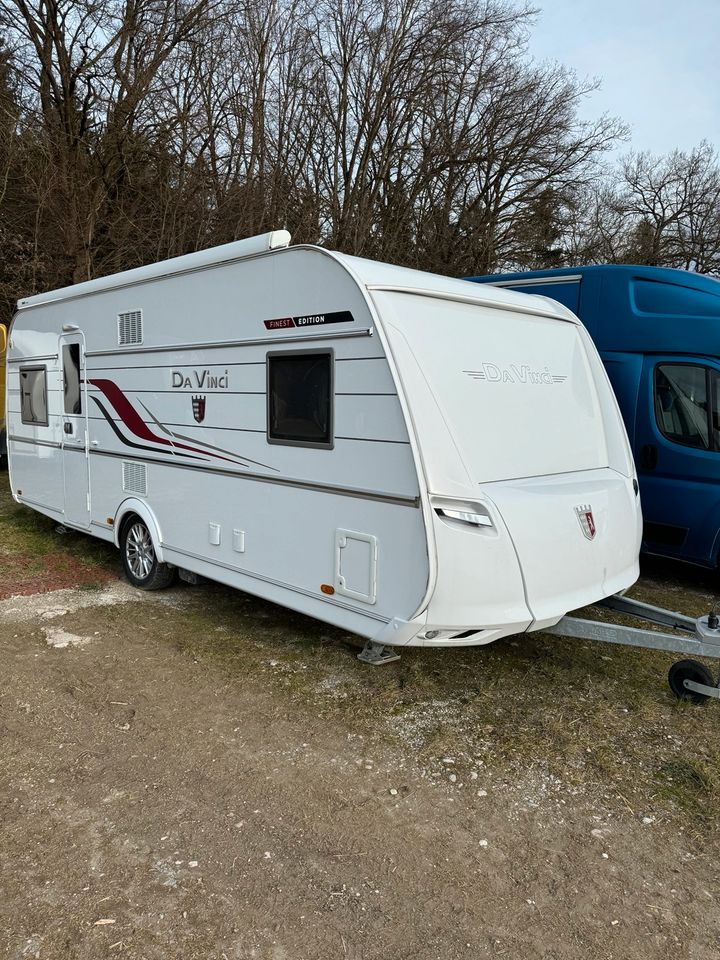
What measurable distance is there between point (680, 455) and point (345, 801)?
4.56 meters

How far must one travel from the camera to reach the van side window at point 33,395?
25.1ft

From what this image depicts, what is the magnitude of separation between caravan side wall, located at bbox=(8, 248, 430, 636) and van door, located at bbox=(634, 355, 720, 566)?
3.66 meters

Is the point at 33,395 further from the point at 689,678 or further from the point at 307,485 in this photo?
the point at 689,678

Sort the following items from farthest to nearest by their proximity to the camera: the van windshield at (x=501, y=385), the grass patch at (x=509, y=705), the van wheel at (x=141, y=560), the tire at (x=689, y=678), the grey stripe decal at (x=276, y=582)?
the van wheel at (x=141, y=560) → the tire at (x=689, y=678) → the grey stripe decal at (x=276, y=582) → the van windshield at (x=501, y=385) → the grass patch at (x=509, y=705)

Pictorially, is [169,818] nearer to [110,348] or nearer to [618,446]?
[618,446]

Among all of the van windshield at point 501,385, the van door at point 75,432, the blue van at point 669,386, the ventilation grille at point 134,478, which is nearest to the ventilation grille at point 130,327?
the van door at point 75,432

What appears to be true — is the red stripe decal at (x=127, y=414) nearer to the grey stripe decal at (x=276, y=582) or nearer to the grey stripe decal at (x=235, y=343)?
the grey stripe decal at (x=235, y=343)

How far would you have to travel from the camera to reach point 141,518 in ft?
20.5

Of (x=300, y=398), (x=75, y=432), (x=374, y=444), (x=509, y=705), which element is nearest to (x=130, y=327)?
(x=75, y=432)

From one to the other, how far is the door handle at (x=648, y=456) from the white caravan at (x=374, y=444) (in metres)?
1.82

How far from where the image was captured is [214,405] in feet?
17.3

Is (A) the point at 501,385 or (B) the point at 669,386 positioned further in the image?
(B) the point at 669,386

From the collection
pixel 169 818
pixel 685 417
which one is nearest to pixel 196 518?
pixel 169 818

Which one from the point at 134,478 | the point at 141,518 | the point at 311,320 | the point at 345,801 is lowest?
the point at 345,801
